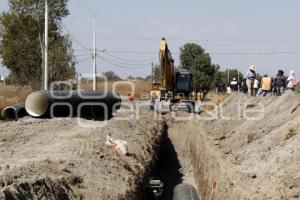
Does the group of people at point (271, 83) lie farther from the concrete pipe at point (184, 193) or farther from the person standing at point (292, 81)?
the concrete pipe at point (184, 193)

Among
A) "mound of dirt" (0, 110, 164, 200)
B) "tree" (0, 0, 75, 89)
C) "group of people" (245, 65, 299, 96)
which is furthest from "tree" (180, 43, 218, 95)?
"mound of dirt" (0, 110, 164, 200)

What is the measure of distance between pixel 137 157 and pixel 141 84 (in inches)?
2524

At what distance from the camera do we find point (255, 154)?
14227mm

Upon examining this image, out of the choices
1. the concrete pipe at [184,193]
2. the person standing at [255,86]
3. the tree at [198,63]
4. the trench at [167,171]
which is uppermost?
the tree at [198,63]

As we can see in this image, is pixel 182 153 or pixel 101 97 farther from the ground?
pixel 101 97

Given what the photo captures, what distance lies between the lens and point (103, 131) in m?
20.2

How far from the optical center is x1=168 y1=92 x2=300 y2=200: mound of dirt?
11.0 metres

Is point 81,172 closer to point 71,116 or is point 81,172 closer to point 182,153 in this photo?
point 71,116

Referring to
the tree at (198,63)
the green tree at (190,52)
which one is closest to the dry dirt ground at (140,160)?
the tree at (198,63)

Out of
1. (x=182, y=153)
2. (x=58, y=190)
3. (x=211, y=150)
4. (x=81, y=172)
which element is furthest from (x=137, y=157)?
(x=182, y=153)

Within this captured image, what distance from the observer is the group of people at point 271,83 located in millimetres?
24234

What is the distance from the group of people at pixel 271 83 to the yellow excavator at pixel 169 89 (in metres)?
8.65

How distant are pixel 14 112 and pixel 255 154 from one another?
1506 cm

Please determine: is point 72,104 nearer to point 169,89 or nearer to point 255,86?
point 255,86
